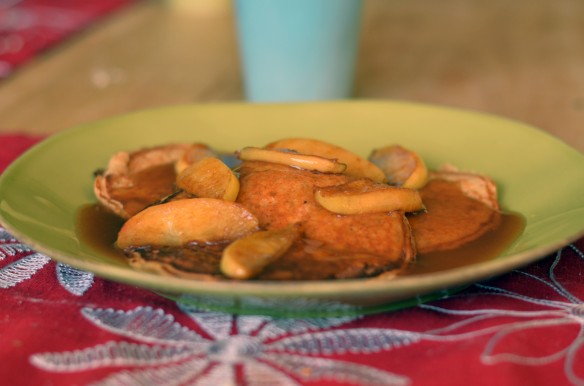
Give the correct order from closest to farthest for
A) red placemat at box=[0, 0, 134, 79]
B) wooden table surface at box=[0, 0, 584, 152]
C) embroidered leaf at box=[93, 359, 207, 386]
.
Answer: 1. embroidered leaf at box=[93, 359, 207, 386]
2. wooden table surface at box=[0, 0, 584, 152]
3. red placemat at box=[0, 0, 134, 79]

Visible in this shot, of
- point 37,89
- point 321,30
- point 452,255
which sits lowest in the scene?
point 37,89

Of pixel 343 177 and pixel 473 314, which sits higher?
pixel 343 177

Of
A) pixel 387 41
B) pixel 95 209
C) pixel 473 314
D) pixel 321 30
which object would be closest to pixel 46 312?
pixel 95 209

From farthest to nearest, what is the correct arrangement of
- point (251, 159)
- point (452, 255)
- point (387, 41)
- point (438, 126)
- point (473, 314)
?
point (387, 41), point (438, 126), point (251, 159), point (452, 255), point (473, 314)

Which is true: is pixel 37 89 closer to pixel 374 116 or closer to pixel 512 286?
pixel 374 116

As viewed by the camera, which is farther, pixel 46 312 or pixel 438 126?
pixel 438 126

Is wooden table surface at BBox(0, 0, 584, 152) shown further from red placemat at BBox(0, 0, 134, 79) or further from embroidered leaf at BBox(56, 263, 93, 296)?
embroidered leaf at BBox(56, 263, 93, 296)

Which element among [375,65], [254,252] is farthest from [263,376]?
[375,65]

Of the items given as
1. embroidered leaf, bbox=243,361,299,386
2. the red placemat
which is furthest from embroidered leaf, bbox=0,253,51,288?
the red placemat
